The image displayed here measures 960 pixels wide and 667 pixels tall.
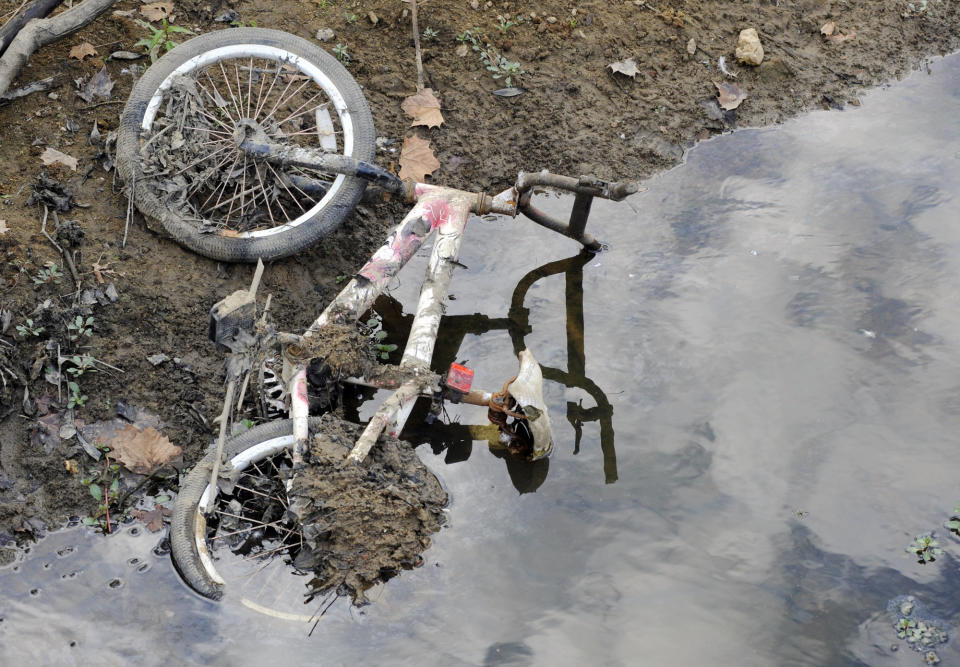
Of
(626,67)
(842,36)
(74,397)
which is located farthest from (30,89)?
(842,36)

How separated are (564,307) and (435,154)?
1.54 m

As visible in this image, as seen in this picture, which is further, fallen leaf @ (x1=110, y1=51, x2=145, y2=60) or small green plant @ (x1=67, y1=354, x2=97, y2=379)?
fallen leaf @ (x1=110, y1=51, x2=145, y2=60)

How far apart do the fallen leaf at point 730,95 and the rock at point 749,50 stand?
24cm

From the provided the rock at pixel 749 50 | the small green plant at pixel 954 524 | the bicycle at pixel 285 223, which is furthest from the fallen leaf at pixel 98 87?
the small green plant at pixel 954 524

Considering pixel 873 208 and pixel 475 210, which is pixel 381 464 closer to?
pixel 475 210

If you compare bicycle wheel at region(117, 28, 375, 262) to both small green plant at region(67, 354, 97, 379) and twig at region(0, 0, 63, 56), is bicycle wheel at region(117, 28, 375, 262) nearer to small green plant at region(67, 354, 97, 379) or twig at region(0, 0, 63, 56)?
small green plant at region(67, 354, 97, 379)

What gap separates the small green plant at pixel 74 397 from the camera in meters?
4.20

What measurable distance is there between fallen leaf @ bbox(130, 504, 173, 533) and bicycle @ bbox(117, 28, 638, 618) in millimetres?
313

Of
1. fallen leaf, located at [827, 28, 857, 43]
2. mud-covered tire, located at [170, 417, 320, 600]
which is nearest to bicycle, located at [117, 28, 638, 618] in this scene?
mud-covered tire, located at [170, 417, 320, 600]

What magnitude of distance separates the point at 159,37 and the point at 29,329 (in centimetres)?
227

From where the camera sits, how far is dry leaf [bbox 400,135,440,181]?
5.55 meters

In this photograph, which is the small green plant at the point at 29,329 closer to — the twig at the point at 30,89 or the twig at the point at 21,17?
the twig at the point at 30,89

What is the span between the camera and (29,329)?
167 inches

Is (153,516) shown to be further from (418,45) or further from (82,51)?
(418,45)
